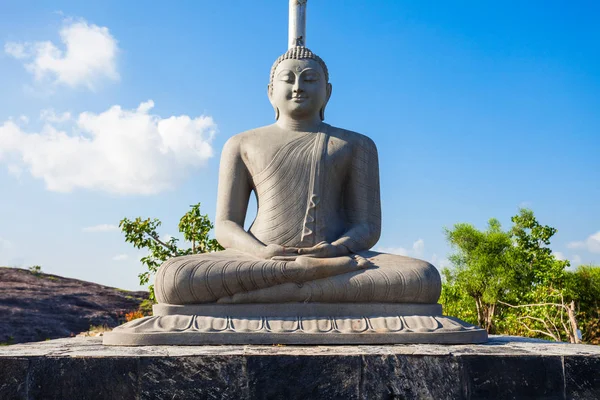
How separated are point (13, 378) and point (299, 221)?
2621 millimetres

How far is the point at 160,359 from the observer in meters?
3.69

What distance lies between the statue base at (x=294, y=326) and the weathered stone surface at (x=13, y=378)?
2.63 ft

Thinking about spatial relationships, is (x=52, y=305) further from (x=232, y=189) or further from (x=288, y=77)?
(x=288, y=77)

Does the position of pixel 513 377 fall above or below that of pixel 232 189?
below

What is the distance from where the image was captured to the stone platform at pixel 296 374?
3666 mm

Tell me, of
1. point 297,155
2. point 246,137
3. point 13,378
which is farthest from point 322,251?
point 13,378

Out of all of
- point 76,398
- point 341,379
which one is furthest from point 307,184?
point 76,398

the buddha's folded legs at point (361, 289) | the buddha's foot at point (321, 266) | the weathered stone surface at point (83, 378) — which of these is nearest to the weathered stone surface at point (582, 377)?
the buddha's folded legs at point (361, 289)

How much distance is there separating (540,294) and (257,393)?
929 centimetres

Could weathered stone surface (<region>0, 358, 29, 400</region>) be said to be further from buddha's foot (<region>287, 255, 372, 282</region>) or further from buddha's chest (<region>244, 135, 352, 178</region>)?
buddha's chest (<region>244, 135, 352, 178</region>)

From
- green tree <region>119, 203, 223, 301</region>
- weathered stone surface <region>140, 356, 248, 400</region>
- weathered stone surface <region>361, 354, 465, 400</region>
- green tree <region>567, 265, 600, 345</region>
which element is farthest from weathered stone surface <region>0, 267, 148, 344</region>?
weathered stone surface <region>361, 354, 465, 400</region>

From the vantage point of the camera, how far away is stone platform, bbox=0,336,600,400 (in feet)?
12.0

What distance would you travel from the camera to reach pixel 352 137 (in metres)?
5.79

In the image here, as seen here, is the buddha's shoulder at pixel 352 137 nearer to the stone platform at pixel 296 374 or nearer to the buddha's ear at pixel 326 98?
the buddha's ear at pixel 326 98
